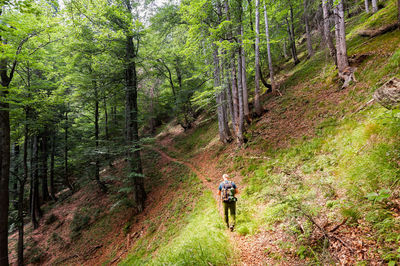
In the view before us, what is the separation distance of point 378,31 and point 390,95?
9.76 meters

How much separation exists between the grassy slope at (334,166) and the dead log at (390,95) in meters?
0.20

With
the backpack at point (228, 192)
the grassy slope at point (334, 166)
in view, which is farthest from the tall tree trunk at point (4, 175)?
the grassy slope at point (334, 166)

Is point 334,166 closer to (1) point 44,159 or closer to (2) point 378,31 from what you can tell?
(2) point 378,31

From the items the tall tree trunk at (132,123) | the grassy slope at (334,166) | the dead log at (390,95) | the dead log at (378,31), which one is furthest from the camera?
the tall tree trunk at (132,123)

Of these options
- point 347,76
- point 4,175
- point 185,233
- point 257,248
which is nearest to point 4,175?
point 4,175

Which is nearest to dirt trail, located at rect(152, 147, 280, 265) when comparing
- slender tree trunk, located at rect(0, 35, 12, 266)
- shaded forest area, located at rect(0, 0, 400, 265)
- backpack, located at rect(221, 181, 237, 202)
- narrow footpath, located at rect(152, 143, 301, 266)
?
narrow footpath, located at rect(152, 143, 301, 266)

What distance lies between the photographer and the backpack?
5199 mm

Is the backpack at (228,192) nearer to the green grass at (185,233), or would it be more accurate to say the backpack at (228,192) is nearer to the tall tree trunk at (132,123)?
the green grass at (185,233)

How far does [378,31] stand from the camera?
9047 millimetres

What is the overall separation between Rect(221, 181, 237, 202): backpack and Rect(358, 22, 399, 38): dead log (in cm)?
1145

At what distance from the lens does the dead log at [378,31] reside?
27.3 ft

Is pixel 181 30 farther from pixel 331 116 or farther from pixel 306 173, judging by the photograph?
pixel 306 173

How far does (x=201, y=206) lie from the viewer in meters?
7.93

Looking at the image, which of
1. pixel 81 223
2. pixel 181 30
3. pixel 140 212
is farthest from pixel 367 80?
pixel 81 223
